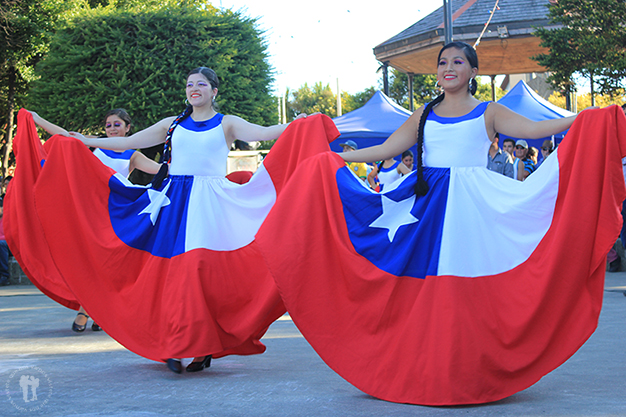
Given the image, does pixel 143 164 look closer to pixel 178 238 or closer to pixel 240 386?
pixel 178 238

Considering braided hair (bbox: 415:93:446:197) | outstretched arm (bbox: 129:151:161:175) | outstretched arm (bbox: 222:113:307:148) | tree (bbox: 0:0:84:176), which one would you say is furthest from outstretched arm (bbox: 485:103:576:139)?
tree (bbox: 0:0:84:176)

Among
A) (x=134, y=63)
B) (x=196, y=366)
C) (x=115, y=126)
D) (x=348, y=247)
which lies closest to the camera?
(x=348, y=247)

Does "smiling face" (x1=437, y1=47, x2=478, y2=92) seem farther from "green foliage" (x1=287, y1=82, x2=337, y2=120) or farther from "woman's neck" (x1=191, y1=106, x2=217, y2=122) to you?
"green foliage" (x1=287, y1=82, x2=337, y2=120)

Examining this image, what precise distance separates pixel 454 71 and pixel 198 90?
174 cm

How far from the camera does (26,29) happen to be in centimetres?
2220

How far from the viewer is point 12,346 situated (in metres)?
4.98

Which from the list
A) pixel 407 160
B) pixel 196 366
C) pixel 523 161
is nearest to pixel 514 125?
pixel 196 366

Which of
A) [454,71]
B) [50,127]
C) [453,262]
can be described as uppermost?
[454,71]

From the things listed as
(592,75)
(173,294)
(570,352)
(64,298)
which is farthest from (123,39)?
(570,352)

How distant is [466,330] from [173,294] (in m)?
1.77

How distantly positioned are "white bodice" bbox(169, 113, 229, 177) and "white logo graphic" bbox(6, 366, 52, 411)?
151 centimetres

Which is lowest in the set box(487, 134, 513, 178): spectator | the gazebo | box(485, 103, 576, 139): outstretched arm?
box(487, 134, 513, 178): spectator

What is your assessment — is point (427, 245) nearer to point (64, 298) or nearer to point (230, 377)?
point (230, 377)

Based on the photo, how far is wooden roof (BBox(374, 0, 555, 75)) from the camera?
2120cm
